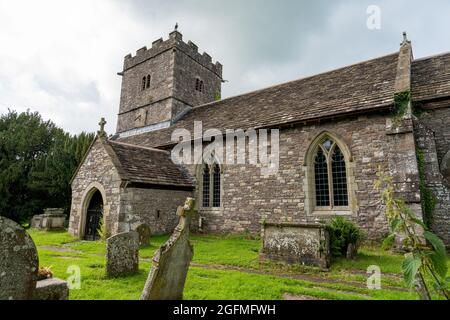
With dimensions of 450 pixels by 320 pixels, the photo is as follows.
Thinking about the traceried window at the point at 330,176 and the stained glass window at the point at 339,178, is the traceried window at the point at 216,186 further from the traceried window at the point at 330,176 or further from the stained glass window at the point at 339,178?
the stained glass window at the point at 339,178

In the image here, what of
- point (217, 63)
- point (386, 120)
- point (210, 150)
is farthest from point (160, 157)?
point (217, 63)

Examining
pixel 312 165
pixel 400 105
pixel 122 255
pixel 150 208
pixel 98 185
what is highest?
pixel 400 105

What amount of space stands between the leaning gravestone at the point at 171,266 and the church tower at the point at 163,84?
16.2 m

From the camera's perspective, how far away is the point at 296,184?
36.2 feet

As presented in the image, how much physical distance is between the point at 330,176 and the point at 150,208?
7805 mm

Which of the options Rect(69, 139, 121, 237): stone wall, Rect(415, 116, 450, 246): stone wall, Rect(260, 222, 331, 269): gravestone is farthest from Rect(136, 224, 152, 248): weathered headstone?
Rect(415, 116, 450, 246): stone wall

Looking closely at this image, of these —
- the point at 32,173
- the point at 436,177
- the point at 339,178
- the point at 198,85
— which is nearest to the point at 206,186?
the point at 339,178

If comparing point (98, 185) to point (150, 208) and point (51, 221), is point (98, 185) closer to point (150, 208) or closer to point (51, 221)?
point (150, 208)

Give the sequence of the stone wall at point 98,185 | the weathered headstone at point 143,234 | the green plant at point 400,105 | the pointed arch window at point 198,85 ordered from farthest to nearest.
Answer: the pointed arch window at point 198,85, the stone wall at point 98,185, the weathered headstone at point 143,234, the green plant at point 400,105

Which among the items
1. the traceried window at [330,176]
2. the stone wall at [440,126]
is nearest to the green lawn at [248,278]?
the traceried window at [330,176]

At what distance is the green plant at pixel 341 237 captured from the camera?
7381 mm

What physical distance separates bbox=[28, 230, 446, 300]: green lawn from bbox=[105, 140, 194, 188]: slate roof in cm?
382

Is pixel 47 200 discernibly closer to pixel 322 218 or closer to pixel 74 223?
pixel 74 223
